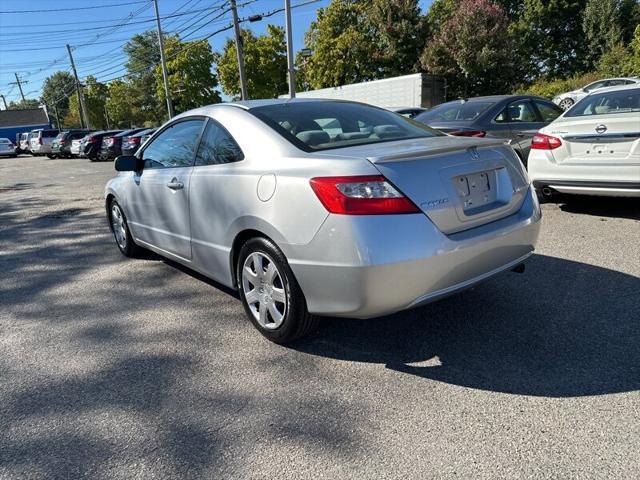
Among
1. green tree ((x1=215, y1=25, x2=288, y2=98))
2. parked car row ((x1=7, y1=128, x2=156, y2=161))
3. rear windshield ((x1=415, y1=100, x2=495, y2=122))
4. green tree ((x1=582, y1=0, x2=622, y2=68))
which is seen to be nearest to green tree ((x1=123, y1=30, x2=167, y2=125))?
green tree ((x1=215, y1=25, x2=288, y2=98))

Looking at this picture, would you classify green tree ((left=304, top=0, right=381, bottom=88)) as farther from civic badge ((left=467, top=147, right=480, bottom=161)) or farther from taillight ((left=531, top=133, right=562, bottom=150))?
civic badge ((left=467, top=147, right=480, bottom=161))

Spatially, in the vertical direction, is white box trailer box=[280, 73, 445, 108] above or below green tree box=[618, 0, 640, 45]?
below

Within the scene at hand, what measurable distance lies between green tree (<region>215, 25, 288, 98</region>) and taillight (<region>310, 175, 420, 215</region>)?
4294 cm

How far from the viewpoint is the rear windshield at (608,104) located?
17.9ft

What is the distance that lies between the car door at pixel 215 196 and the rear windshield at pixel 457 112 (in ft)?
15.6

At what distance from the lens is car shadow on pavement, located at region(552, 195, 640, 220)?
5746 millimetres

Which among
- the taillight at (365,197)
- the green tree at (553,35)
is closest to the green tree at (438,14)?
the green tree at (553,35)

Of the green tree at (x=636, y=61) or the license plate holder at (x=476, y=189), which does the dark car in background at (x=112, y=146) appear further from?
the green tree at (x=636, y=61)

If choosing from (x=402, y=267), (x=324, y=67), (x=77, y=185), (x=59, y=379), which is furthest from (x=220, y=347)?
(x=324, y=67)

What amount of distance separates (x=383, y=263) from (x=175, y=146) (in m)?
2.36

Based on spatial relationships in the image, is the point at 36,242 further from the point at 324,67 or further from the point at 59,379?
the point at 324,67

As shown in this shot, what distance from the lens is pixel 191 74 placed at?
2126 inches

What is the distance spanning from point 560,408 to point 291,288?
4.85ft

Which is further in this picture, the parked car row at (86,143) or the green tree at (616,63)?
the green tree at (616,63)
